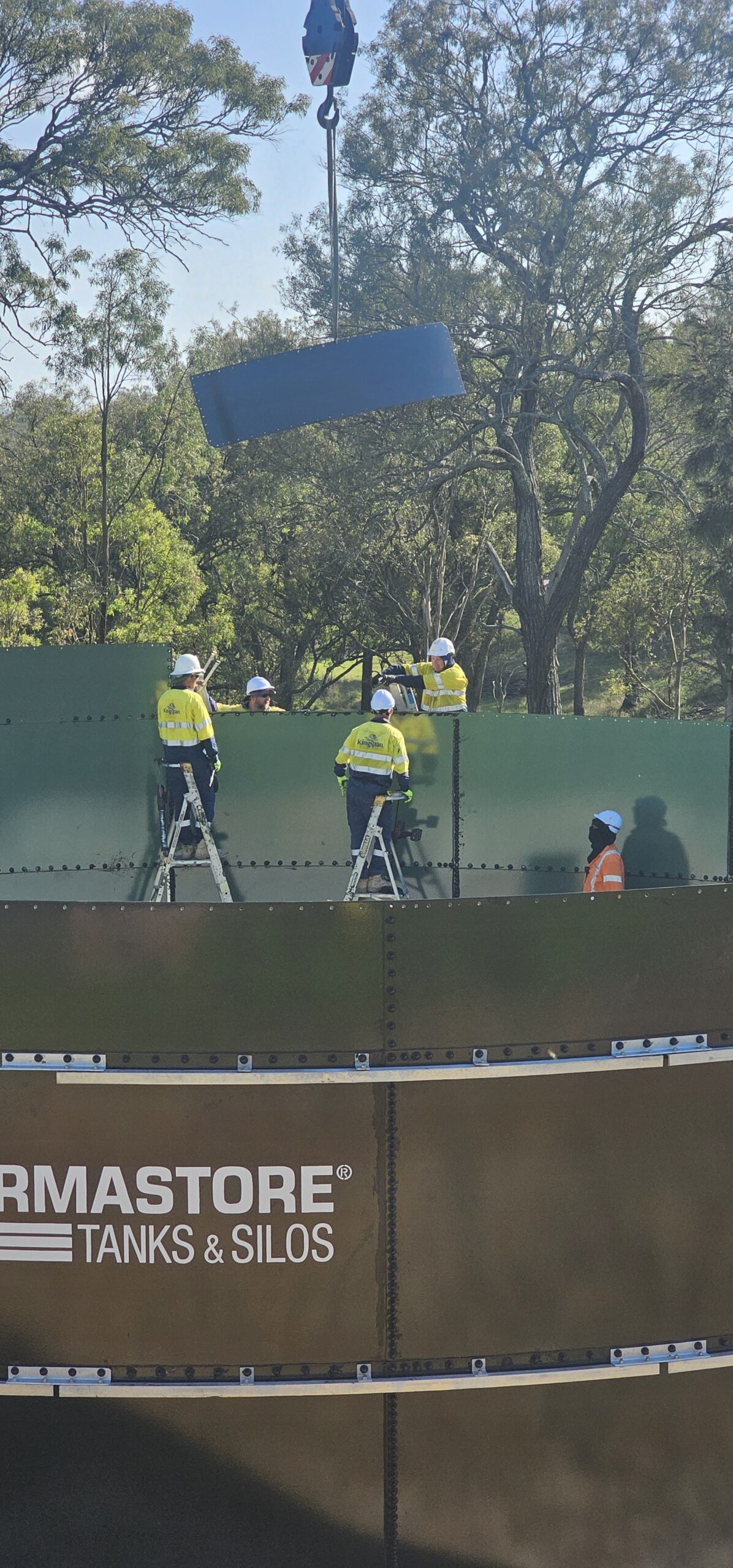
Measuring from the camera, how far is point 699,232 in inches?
1062

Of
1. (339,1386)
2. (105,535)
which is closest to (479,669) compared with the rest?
(105,535)

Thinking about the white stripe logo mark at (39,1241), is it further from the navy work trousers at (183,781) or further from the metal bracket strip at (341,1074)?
the navy work trousers at (183,781)

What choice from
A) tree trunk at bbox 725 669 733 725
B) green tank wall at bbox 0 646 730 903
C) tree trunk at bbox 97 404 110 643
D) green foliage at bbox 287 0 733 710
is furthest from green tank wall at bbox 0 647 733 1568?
tree trunk at bbox 725 669 733 725

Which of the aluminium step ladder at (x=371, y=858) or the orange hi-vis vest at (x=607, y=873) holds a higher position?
the aluminium step ladder at (x=371, y=858)

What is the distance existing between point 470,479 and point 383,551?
348 cm

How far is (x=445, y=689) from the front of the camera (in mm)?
12406

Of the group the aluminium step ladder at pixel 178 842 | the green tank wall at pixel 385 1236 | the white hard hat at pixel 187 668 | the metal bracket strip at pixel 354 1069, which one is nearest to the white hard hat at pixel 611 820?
the aluminium step ladder at pixel 178 842

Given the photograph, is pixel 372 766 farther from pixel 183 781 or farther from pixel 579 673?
pixel 579 673

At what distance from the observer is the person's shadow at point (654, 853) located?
11.8 meters

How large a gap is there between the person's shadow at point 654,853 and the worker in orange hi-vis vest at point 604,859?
201 cm

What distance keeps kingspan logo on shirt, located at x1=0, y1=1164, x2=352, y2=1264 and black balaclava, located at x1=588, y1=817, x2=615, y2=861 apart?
16.6 ft

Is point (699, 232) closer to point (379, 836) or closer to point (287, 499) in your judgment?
point (287, 499)

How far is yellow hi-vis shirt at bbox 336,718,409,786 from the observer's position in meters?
10.7

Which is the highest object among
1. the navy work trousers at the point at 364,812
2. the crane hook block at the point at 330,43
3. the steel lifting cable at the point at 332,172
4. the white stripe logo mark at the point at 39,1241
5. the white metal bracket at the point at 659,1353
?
the crane hook block at the point at 330,43
